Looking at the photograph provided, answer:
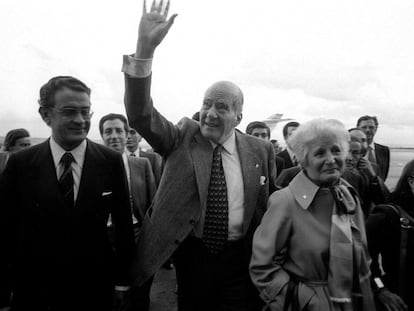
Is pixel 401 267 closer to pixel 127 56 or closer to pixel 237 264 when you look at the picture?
pixel 237 264

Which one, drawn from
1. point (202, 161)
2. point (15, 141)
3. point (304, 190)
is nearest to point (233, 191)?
point (202, 161)

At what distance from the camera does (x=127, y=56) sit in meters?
1.98

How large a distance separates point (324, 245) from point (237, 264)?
74cm

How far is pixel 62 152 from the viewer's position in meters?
2.07

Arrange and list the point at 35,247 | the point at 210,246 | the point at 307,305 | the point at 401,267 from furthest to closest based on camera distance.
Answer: the point at 210,246
the point at 401,267
the point at 35,247
the point at 307,305

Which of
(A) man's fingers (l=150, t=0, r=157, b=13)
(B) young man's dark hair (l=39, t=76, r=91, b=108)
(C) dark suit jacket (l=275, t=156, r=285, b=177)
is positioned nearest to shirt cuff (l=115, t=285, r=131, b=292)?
(B) young man's dark hair (l=39, t=76, r=91, b=108)

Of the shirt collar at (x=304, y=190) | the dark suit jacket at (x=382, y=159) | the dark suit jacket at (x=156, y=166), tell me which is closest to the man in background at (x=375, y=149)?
the dark suit jacket at (x=382, y=159)

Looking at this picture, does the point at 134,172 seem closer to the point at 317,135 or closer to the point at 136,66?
the point at 136,66

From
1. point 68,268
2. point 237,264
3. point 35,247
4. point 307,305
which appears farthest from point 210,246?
point 35,247

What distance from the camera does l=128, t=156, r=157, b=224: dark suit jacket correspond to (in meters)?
3.77

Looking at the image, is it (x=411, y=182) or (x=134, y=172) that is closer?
(x=411, y=182)

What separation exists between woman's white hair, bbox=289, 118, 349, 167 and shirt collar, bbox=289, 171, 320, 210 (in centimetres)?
13

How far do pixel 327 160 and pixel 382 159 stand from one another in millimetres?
3891

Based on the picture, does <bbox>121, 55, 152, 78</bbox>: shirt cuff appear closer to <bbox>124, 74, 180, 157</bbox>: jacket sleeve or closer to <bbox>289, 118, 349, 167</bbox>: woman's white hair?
<bbox>124, 74, 180, 157</bbox>: jacket sleeve
